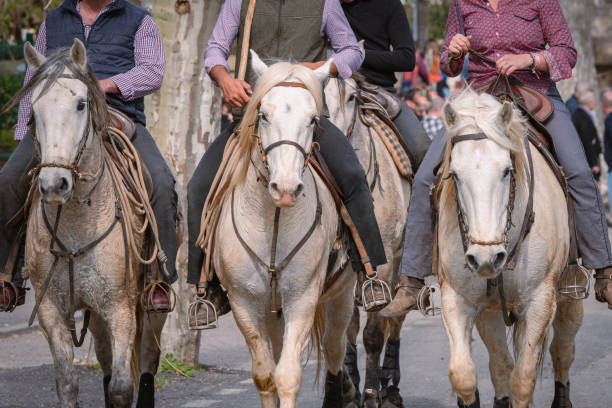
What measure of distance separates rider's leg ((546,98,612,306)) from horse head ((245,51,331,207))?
70.8 inches

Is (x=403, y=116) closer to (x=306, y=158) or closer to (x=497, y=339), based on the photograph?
(x=497, y=339)

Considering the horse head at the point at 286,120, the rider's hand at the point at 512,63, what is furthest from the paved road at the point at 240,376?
the horse head at the point at 286,120

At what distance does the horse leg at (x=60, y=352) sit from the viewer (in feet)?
21.0

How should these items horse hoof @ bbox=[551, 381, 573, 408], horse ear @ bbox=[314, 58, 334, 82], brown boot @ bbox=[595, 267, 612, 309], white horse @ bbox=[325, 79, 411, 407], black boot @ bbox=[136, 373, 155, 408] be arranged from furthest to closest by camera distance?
white horse @ bbox=[325, 79, 411, 407]
horse hoof @ bbox=[551, 381, 573, 408]
black boot @ bbox=[136, 373, 155, 408]
brown boot @ bbox=[595, 267, 612, 309]
horse ear @ bbox=[314, 58, 334, 82]

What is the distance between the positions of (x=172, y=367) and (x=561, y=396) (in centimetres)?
356

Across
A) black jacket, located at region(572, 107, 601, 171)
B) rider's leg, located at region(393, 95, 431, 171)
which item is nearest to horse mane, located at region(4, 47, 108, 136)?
rider's leg, located at region(393, 95, 431, 171)

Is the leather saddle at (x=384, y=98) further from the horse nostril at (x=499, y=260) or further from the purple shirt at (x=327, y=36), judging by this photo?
the horse nostril at (x=499, y=260)

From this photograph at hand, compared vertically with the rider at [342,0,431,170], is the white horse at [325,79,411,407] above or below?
below

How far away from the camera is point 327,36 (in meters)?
7.38

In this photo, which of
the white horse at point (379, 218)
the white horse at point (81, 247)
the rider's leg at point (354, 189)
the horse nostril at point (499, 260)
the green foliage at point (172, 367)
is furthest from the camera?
the green foliage at point (172, 367)

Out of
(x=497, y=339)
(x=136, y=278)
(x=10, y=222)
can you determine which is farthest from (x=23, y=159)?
(x=497, y=339)

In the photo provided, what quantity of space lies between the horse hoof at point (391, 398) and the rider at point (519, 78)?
52.3 inches

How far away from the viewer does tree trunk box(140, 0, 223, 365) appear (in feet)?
31.1

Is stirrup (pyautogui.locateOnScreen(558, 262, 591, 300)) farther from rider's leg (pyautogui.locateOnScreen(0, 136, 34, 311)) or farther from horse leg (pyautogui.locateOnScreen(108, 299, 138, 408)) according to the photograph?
rider's leg (pyautogui.locateOnScreen(0, 136, 34, 311))
